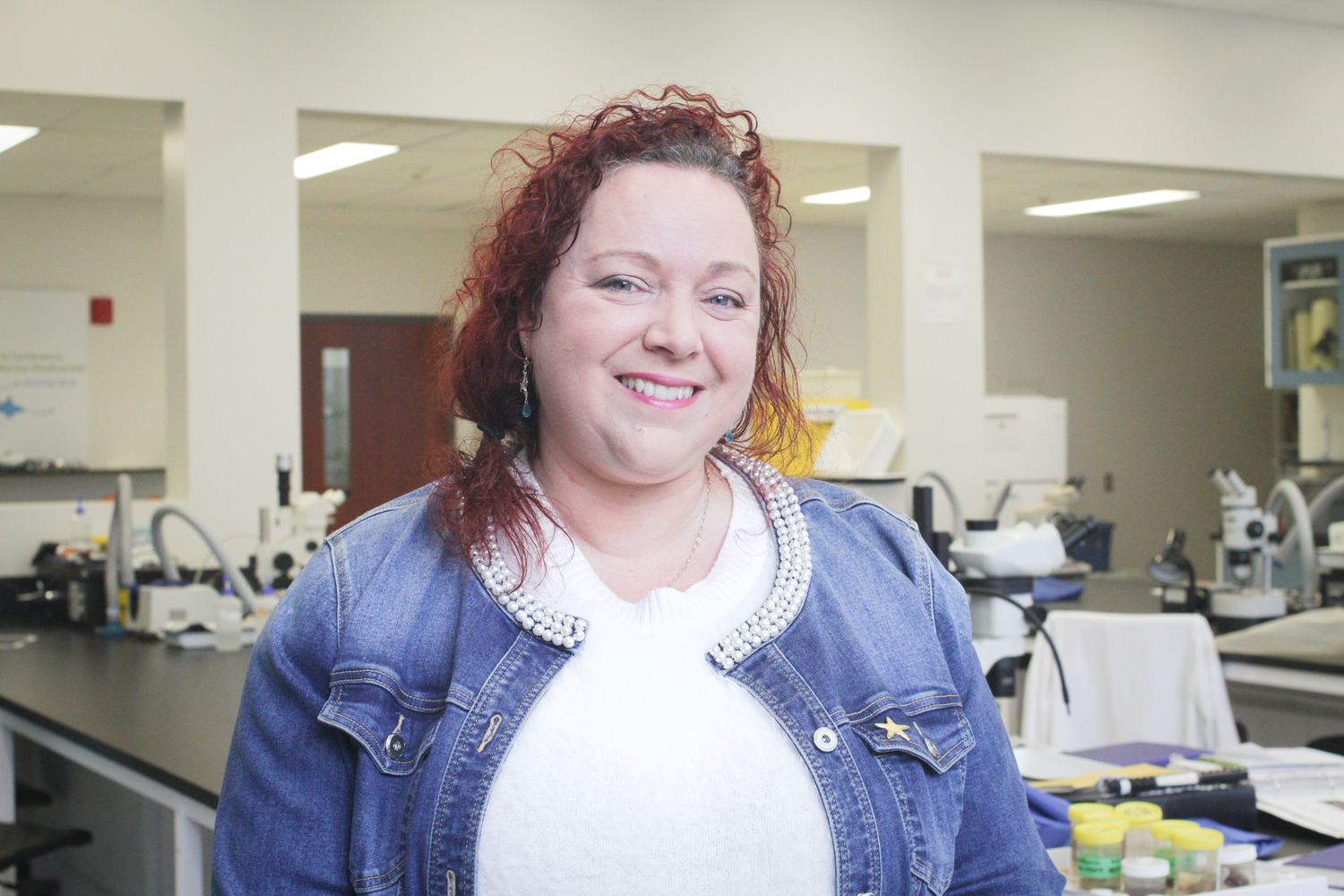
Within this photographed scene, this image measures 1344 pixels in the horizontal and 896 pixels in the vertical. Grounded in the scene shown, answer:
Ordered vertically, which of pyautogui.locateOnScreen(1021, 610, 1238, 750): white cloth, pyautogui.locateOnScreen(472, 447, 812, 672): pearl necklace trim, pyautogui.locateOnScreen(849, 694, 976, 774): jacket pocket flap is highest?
pyautogui.locateOnScreen(472, 447, 812, 672): pearl necklace trim

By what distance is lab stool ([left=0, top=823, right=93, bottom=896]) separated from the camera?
249 centimetres

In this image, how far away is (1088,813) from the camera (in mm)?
1553

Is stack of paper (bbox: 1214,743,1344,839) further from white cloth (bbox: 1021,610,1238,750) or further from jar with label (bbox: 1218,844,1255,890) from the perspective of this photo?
white cloth (bbox: 1021,610,1238,750)

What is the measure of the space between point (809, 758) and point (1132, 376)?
9196 millimetres

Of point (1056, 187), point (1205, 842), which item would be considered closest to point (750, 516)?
point (1205, 842)

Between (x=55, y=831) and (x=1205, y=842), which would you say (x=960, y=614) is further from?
(x=55, y=831)

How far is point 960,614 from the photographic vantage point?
3.77 feet

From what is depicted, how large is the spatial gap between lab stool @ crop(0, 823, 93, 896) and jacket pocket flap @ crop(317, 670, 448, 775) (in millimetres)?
1848

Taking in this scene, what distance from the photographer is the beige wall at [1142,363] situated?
927cm

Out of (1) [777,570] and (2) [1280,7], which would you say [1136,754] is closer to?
(1) [777,570]

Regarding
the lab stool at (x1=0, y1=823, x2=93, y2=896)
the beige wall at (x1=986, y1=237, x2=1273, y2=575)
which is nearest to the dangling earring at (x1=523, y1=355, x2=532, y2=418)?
the lab stool at (x1=0, y1=823, x2=93, y2=896)

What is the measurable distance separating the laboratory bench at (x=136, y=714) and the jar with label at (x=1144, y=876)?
1.23 m

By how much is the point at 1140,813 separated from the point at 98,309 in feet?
23.0

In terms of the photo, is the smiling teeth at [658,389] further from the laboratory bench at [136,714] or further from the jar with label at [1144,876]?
the laboratory bench at [136,714]
